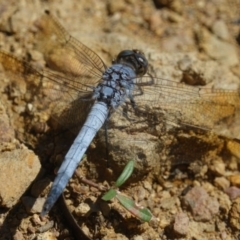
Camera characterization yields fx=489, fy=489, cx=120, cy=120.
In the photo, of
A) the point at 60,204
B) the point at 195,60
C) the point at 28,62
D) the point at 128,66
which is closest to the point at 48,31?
the point at 28,62

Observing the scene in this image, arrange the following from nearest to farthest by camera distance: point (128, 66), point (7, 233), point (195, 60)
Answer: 1. point (7, 233)
2. point (128, 66)
3. point (195, 60)

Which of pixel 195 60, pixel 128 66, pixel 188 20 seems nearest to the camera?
pixel 128 66

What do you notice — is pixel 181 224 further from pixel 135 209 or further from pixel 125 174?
pixel 125 174

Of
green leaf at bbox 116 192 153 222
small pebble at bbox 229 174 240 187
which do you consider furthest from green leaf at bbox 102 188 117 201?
small pebble at bbox 229 174 240 187

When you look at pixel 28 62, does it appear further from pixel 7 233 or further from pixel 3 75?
pixel 7 233

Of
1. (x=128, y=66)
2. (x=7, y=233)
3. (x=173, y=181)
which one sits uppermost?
(x=128, y=66)

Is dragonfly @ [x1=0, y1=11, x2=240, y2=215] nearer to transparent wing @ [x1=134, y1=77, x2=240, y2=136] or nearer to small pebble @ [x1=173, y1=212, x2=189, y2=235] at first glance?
transparent wing @ [x1=134, y1=77, x2=240, y2=136]

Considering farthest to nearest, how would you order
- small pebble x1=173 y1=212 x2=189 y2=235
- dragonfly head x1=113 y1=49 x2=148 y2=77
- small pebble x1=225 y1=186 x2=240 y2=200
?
dragonfly head x1=113 y1=49 x2=148 y2=77 → small pebble x1=225 y1=186 x2=240 y2=200 → small pebble x1=173 y1=212 x2=189 y2=235

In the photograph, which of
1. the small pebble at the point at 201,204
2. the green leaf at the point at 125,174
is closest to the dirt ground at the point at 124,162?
the small pebble at the point at 201,204
